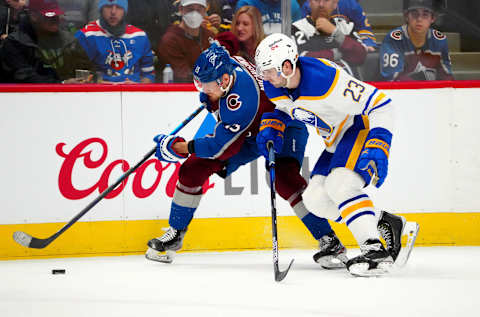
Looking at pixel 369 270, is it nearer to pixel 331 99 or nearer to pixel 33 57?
pixel 331 99

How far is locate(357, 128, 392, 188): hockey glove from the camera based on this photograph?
319 cm

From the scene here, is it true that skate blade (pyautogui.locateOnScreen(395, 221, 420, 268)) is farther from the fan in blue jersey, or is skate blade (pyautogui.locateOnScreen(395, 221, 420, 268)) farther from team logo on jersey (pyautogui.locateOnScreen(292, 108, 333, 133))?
team logo on jersey (pyautogui.locateOnScreen(292, 108, 333, 133))

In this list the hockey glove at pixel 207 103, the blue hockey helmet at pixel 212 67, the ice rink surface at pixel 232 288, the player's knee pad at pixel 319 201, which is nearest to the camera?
the ice rink surface at pixel 232 288

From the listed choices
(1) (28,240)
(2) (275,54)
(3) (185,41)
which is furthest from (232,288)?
(3) (185,41)

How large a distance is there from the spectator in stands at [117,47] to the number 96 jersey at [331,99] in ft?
4.48

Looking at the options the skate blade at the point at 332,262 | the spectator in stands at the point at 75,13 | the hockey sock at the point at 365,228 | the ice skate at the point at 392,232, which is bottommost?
A: the skate blade at the point at 332,262

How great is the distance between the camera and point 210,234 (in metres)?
4.58

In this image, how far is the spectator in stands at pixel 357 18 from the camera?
15.7 feet

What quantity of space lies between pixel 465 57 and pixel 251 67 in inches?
67.2

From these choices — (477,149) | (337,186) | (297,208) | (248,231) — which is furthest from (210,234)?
(477,149)

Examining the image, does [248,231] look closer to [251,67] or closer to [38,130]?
[251,67]

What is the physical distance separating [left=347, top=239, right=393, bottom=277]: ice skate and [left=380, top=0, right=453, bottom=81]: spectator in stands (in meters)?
1.79

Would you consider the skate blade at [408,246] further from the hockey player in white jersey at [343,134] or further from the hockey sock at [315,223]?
the hockey sock at [315,223]

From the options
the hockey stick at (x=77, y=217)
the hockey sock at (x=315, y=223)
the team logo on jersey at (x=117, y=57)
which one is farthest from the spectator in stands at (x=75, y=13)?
the hockey sock at (x=315, y=223)
